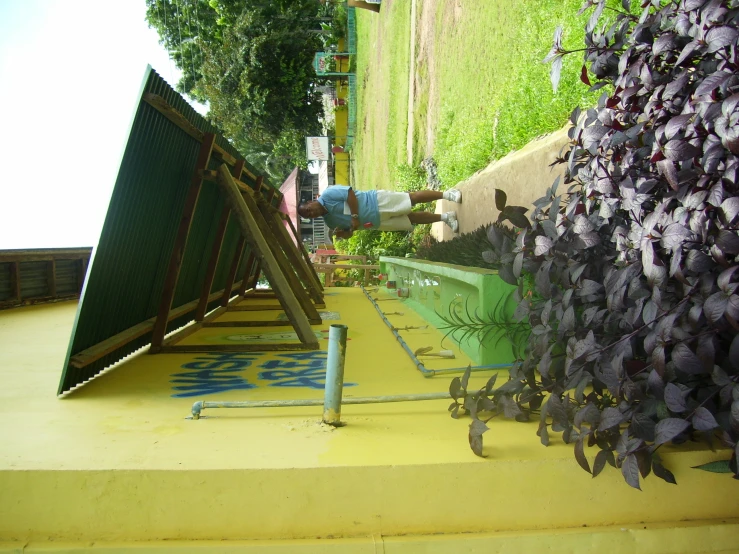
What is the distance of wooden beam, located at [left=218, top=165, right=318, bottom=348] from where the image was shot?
165 inches

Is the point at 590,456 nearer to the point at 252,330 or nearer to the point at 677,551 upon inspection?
Result: the point at 677,551

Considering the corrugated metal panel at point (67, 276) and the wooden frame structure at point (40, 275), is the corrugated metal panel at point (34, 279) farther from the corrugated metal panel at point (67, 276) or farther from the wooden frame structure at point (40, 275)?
the corrugated metal panel at point (67, 276)

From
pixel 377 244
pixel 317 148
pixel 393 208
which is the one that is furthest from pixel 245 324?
pixel 317 148

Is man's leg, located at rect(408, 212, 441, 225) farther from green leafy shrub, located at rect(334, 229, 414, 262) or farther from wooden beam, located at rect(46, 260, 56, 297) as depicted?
wooden beam, located at rect(46, 260, 56, 297)

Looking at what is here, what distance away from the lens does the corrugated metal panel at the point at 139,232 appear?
3.37 m

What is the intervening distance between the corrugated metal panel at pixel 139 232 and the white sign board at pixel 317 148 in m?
18.1

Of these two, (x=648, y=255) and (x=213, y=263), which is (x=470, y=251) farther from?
(x=648, y=255)

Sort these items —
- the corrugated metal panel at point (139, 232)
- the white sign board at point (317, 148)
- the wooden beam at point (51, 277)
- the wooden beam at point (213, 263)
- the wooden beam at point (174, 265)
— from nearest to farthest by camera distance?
the corrugated metal panel at point (139, 232) → the wooden beam at point (174, 265) → the wooden beam at point (213, 263) → the wooden beam at point (51, 277) → the white sign board at point (317, 148)

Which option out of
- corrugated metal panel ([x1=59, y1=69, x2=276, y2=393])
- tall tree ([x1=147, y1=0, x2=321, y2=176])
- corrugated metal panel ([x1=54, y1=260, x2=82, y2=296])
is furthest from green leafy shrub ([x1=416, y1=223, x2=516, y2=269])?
tall tree ([x1=147, y1=0, x2=321, y2=176])

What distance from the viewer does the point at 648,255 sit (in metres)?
1.90

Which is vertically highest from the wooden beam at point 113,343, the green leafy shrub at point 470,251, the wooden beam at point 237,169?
the wooden beam at point 237,169

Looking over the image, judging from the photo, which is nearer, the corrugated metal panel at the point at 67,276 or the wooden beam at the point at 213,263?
the wooden beam at the point at 213,263

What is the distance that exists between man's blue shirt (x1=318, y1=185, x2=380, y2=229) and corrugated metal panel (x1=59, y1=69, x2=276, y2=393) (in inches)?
109

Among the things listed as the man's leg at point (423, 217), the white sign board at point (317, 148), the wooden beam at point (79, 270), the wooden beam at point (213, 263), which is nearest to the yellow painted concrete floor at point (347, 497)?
the wooden beam at point (213, 263)
